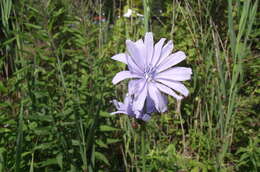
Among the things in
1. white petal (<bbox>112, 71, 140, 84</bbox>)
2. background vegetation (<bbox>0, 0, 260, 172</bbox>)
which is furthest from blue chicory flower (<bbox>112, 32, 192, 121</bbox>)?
background vegetation (<bbox>0, 0, 260, 172</bbox>)

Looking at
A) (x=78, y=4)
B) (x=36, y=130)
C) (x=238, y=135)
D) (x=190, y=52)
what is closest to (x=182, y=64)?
(x=190, y=52)

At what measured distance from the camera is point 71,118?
1.42 m

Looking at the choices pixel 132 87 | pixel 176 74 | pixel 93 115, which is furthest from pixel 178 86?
pixel 93 115

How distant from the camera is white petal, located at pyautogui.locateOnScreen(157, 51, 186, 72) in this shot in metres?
0.89

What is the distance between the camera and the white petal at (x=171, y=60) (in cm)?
89

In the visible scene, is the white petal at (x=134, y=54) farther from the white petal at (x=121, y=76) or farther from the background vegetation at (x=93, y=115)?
the background vegetation at (x=93, y=115)

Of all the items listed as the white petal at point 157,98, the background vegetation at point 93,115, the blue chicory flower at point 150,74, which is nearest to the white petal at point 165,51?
the blue chicory flower at point 150,74

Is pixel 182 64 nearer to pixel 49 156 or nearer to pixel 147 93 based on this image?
pixel 49 156

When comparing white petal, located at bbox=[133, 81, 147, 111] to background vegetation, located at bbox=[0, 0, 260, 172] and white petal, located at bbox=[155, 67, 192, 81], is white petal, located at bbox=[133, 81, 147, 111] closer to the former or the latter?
white petal, located at bbox=[155, 67, 192, 81]

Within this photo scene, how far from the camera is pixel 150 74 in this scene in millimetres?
877

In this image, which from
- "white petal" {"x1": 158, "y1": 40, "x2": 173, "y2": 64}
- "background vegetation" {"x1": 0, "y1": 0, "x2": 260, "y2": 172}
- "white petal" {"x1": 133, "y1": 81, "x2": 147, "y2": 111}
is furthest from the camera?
"background vegetation" {"x1": 0, "y1": 0, "x2": 260, "y2": 172}

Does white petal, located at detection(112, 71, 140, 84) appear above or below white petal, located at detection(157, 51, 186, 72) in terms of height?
below

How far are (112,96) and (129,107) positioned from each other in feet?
3.02

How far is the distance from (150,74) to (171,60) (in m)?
0.09
